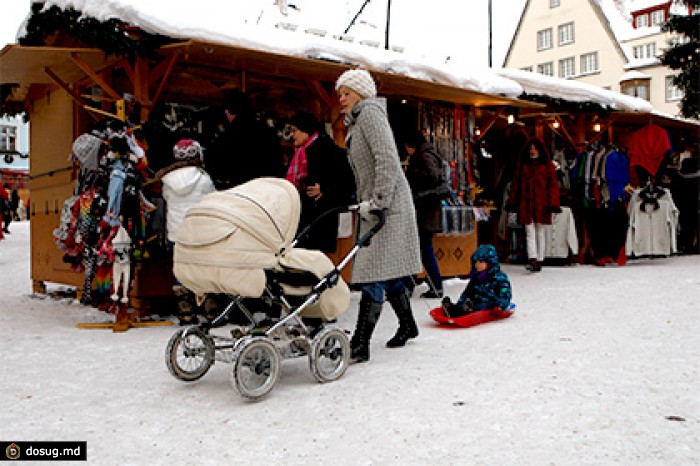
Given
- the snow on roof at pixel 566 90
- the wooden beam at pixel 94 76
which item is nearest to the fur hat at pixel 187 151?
the wooden beam at pixel 94 76

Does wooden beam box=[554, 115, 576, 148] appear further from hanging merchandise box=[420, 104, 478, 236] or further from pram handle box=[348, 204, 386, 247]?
pram handle box=[348, 204, 386, 247]

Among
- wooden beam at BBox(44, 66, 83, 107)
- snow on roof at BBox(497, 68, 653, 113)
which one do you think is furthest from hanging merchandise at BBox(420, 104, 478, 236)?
wooden beam at BBox(44, 66, 83, 107)

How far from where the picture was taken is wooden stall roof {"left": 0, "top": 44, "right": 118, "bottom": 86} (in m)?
6.45

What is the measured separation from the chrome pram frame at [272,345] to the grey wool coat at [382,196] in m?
0.30

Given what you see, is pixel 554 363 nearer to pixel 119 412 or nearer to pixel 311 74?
pixel 119 412

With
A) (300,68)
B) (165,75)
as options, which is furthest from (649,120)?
(165,75)

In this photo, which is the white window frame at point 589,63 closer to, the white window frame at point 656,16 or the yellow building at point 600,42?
the yellow building at point 600,42

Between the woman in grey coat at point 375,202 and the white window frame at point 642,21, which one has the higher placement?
the white window frame at point 642,21

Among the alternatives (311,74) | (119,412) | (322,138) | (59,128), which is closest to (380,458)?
(119,412)

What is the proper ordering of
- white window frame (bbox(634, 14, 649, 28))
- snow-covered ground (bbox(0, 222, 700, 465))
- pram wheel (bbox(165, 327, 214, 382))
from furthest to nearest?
white window frame (bbox(634, 14, 649, 28)), pram wheel (bbox(165, 327, 214, 382)), snow-covered ground (bbox(0, 222, 700, 465))

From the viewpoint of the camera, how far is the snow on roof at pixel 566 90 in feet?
35.7

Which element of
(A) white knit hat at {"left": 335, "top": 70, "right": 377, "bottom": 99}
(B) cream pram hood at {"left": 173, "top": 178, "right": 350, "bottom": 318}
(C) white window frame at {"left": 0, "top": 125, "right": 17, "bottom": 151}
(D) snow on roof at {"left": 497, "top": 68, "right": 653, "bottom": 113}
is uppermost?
(C) white window frame at {"left": 0, "top": 125, "right": 17, "bottom": 151}

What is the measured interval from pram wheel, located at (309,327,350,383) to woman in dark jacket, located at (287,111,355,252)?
61.1 inches

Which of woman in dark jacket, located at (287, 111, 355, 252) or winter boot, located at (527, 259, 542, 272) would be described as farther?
winter boot, located at (527, 259, 542, 272)
